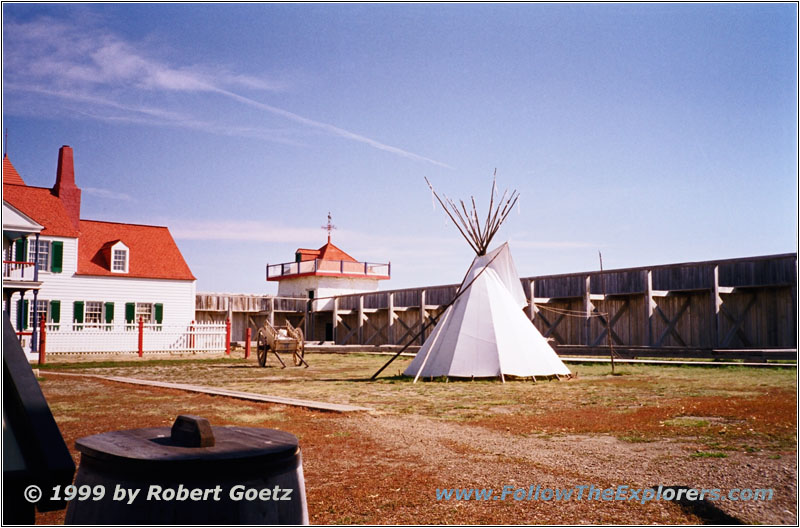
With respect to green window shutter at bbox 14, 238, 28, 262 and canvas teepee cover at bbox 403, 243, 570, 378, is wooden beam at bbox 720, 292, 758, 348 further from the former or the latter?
green window shutter at bbox 14, 238, 28, 262

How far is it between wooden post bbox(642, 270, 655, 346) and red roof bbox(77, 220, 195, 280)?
819 inches

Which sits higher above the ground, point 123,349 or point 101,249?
point 101,249

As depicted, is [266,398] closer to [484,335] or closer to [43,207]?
[484,335]

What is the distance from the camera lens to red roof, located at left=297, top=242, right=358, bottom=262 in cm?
5156

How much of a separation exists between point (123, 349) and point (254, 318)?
15804 millimetres

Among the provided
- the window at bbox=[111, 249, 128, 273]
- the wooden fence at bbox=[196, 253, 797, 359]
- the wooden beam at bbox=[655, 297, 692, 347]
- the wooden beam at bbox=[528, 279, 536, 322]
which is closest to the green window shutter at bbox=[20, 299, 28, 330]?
the window at bbox=[111, 249, 128, 273]

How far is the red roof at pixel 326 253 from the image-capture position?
169 feet

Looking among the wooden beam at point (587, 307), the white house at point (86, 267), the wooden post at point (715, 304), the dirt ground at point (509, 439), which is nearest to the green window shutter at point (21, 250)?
the white house at point (86, 267)

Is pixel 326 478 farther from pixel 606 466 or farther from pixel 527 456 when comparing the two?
pixel 606 466

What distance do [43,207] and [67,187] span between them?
162 centimetres

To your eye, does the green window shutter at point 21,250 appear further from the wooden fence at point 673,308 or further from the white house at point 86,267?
the wooden fence at point 673,308

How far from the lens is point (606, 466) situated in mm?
5688

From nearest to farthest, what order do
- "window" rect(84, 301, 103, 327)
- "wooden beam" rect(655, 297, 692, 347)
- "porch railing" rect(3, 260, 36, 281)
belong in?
"wooden beam" rect(655, 297, 692, 347)
"porch railing" rect(3, 260, 36, 281)
"window" rect(84, 301, 103, 327)

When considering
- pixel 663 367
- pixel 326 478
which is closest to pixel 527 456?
pixel 326 478
